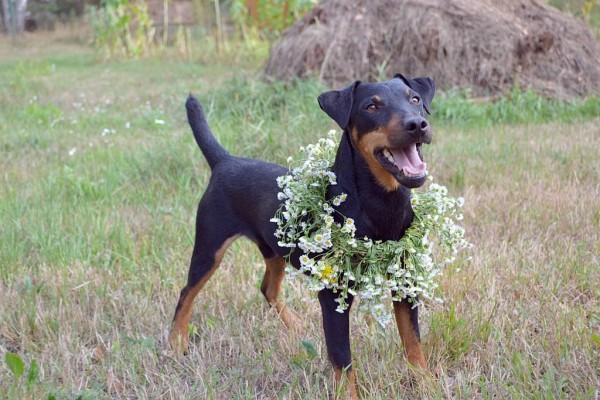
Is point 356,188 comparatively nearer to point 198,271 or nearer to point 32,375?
point 198,271

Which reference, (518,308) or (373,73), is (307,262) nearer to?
(518,308)

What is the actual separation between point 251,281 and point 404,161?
69.6 inches

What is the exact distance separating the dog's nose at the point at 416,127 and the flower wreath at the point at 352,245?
0.36 metres

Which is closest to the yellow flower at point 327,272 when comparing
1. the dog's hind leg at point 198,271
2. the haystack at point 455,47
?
the dog's hind leg at point 198,271

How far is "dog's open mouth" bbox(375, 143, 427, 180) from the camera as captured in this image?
2438 millimetres

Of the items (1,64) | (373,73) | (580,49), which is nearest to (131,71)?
(1,64)

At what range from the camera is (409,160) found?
97.9 inches

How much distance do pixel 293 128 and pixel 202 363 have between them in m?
3.42

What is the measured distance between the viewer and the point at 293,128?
6270 millimetres

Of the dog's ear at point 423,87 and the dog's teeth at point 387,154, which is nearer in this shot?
the dog's teeth at point 387,154

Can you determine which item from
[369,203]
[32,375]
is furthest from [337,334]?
[32,375]

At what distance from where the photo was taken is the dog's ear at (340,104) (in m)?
2.66

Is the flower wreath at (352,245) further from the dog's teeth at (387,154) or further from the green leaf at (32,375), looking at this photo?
the green leaf at (32,375)

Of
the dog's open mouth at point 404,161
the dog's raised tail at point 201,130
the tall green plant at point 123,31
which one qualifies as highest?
the dog's open mouth at point 404,161
